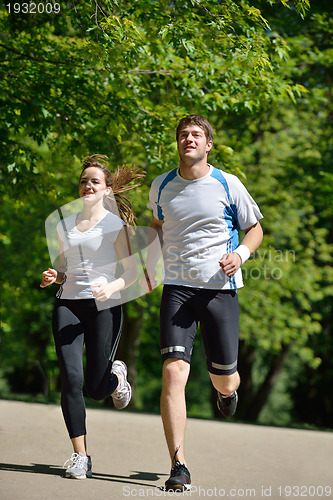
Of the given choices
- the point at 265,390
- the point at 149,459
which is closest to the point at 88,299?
the point at 149,459

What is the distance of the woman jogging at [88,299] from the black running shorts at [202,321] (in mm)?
369

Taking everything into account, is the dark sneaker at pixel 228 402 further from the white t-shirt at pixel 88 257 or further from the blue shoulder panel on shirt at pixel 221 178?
the blue shoulder panel on shirt at pixel 221 178

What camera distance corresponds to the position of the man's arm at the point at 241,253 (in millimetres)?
4504

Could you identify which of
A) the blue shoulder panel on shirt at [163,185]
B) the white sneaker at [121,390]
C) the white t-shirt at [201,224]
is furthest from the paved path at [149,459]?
the blue shoulder panel on shirt at [163,185]

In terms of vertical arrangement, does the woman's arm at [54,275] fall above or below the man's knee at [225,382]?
above

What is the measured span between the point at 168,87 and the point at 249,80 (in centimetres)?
161

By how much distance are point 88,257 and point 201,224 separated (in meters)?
0.82

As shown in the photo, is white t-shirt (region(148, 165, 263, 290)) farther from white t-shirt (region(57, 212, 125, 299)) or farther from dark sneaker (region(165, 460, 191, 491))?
dark sneaker (region(165, 460, 191, 491))

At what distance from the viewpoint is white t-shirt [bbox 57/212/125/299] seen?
15.9ft

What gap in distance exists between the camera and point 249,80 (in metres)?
8.27

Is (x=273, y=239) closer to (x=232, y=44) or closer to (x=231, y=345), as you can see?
(x=232, y=44)

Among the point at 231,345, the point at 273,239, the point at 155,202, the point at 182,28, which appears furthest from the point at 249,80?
the point at 273,239

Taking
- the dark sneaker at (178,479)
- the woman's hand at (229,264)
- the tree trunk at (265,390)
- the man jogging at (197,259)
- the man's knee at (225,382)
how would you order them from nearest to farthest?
the dark sneaker at (178,479)
the woman's hand at (229,264)
the man jogging at (197,259)
the man's knee at (225,382)
the tree trunk at (265,390)

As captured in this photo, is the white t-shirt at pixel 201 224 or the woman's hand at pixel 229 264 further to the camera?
the white t-shirt at pixel 201 224
